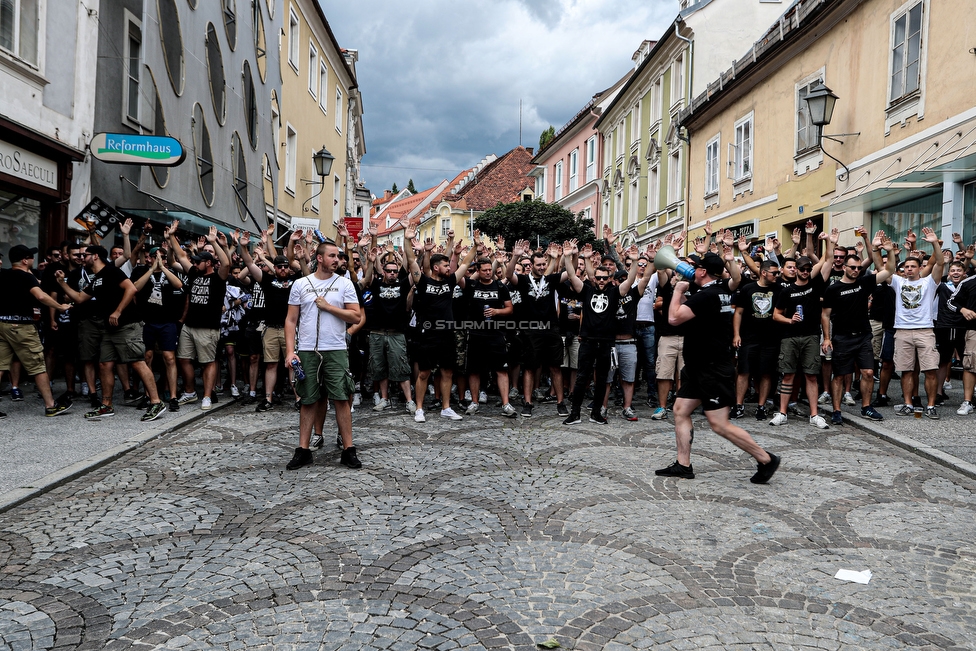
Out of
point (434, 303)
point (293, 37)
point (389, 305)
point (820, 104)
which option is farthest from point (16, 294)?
point (293, 37)

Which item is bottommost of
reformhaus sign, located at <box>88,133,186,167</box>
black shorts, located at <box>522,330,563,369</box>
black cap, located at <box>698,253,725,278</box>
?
black shorts, located at <box>522,330,563,369</box>

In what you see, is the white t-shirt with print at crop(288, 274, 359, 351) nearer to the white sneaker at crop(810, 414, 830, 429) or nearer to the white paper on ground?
the white paper on ground

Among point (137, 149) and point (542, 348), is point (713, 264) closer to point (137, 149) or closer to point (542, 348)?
point (542, 348)

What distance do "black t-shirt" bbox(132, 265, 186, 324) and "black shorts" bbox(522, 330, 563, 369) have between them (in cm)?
454

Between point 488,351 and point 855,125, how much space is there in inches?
438

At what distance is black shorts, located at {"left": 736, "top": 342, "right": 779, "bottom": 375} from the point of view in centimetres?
898

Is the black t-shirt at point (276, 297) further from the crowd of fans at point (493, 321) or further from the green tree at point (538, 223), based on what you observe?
the green tree at point (538, 223)

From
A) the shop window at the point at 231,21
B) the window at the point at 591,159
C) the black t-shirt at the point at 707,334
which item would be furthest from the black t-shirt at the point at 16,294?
the window at the point at 591,159

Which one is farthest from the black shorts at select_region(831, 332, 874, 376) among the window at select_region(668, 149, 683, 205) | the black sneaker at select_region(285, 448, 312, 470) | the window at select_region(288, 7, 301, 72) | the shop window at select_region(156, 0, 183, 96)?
the window at select_region(288, 7, 301, 72)

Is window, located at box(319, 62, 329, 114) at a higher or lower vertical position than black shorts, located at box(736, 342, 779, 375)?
higher

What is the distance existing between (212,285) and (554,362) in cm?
459

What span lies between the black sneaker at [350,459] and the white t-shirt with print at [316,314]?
0.92 m

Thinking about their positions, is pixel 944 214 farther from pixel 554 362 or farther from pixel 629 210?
pixel 629 210

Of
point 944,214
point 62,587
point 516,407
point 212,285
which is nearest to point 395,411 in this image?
point 516,407
